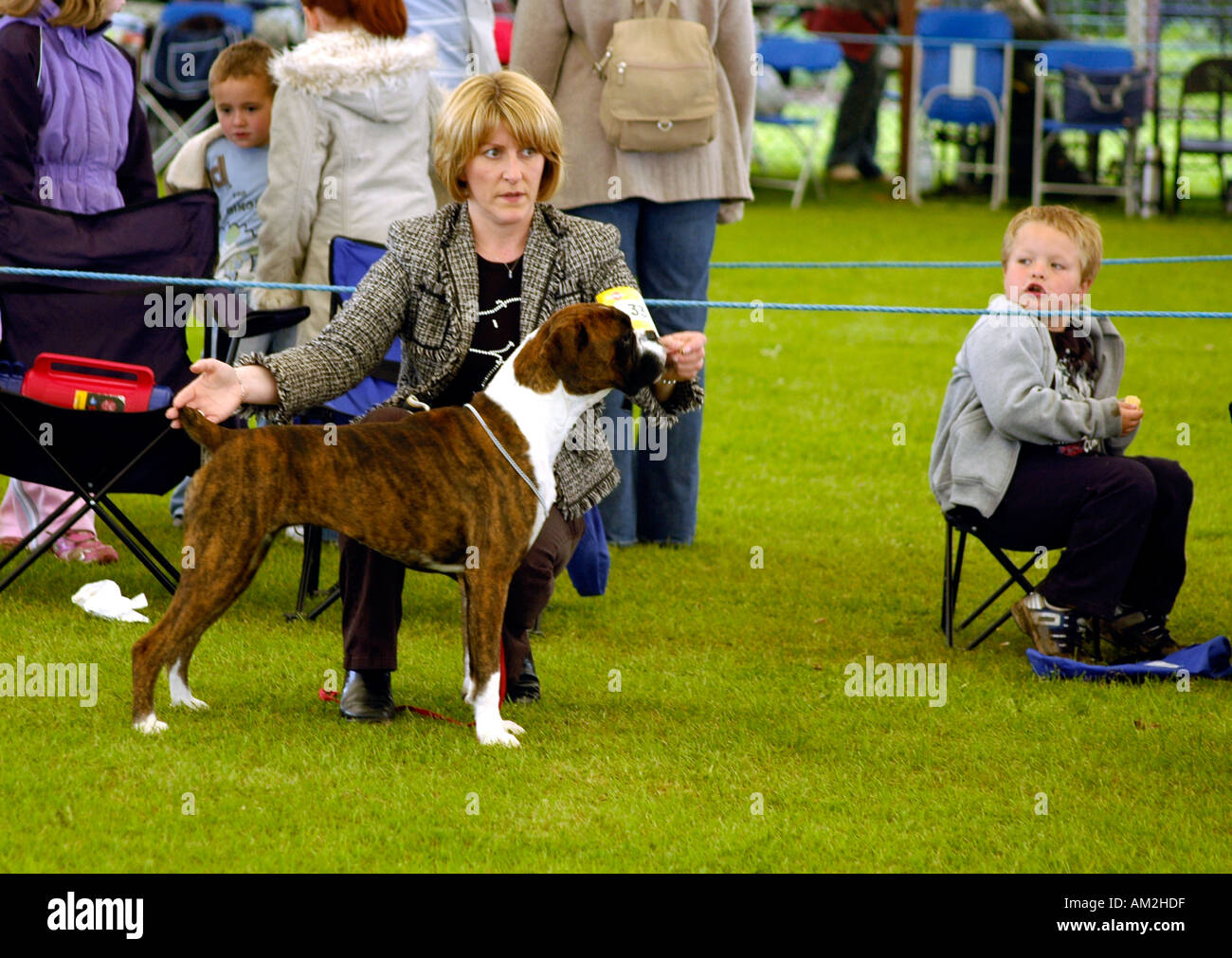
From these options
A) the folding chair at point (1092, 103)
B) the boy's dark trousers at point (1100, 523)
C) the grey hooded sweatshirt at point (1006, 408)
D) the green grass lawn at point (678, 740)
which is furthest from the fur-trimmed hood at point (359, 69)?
the folding chair at point (1092, 103)

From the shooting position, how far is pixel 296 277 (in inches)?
228

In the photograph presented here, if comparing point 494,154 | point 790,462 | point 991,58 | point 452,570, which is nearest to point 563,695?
point 452,570

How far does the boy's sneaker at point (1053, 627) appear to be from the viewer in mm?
4688

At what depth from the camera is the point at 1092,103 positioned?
1572 cm

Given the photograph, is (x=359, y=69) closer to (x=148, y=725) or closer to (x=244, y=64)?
(x=244, y=64)

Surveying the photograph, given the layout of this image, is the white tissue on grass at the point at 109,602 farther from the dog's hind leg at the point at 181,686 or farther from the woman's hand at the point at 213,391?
the woman's hand at the point at 213,391

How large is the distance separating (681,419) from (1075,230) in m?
1.74

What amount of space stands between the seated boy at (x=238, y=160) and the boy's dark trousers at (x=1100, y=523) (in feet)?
9.29

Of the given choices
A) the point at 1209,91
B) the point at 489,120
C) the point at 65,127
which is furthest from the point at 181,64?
the point at 489,120

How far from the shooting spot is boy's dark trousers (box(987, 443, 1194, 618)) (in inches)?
181

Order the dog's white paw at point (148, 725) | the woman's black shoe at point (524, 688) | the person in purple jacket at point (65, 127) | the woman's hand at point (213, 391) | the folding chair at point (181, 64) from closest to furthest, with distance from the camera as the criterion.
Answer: the woman's hand at point (213, 391) → the dog's white paw at point (148, 725) → the woman's black shoe at point (524, 688) → the person in purple jacket at point (65, 127) → the folding chair at point (181, 64)

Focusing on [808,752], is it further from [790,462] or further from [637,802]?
[790,462]

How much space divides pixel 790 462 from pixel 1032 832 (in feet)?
13.5
